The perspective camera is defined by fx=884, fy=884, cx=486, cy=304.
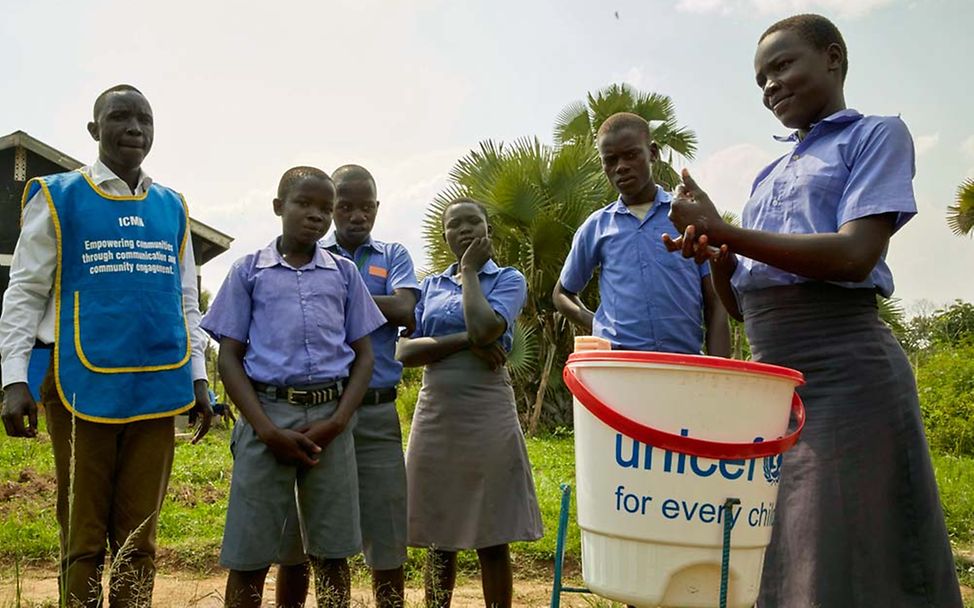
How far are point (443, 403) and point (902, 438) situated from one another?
5.62 ft

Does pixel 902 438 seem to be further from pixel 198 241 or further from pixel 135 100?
pixel 198 241

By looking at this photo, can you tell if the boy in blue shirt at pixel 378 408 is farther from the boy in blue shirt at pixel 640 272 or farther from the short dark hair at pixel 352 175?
the boy in blue shirt at pixel 640 272

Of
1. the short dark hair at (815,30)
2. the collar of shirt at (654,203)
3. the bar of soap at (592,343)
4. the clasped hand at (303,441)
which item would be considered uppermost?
the short dark hair at (815,30)

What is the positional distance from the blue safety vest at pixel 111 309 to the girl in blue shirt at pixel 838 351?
5.77 feet

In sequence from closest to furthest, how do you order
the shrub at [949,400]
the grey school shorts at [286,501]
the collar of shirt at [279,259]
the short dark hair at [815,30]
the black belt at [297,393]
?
the short dark hair at [815,30] → the grey school shorts at [286,501] → the black belt at [297,393] → the collar of shirt at [279,259] → the shrub at [949,400]

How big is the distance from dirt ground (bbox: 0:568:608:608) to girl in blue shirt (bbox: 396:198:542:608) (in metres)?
0.69

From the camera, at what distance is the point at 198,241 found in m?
12.3

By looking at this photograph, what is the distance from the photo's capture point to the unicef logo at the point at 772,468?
1.70 metres

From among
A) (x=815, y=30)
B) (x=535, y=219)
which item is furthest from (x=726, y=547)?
(x=535, y=219)

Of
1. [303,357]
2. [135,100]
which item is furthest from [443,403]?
[135,100]

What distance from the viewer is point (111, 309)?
A: 2.79 m

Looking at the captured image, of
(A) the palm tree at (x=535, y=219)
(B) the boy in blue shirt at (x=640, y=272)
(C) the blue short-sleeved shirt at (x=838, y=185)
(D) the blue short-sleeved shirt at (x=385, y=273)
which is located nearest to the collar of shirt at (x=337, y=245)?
(D) the blue short-sleeved shirt at (x=385, y=273)

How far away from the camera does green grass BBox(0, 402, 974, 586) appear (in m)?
4.85

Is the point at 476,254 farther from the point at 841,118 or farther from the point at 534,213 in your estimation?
the point at 534,213
